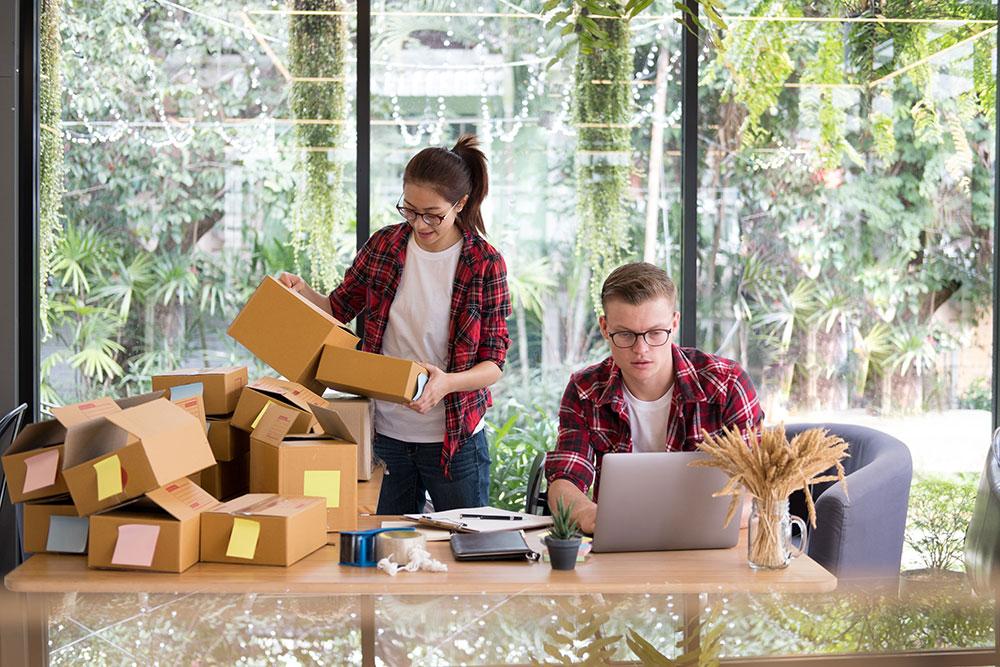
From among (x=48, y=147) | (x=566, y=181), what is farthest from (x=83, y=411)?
(x=566, y=181)

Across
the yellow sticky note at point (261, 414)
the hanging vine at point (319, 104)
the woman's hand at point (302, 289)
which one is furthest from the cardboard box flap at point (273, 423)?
the hanging vine at point (319, 104)

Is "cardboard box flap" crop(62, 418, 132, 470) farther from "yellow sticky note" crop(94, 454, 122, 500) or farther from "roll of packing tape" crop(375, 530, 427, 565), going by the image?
"roll of packing tape" crop(375, 530, 427, 565)

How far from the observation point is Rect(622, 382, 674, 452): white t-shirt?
7.41 feet

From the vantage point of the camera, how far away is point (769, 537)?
1788 mm

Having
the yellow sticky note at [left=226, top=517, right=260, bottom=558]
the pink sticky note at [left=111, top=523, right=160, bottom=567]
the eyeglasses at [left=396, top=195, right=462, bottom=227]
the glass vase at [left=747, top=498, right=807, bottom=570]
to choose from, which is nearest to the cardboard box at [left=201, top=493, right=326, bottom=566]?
the yellow sticky note at [left=226, top=517, right=260, bottom=558]

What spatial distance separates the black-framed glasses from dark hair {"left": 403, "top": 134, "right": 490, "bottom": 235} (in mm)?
729

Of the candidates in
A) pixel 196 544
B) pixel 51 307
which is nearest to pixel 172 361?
pixel 51 307

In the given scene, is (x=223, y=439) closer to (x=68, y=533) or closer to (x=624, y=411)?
(x=68, y=533)

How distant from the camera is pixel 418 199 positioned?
101 inches

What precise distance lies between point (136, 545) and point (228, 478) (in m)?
0.47

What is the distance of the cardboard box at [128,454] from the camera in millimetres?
1768

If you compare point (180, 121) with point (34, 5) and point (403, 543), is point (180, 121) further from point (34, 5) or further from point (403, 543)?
point (403, 543)

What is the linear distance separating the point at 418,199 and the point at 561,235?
1.20 metres

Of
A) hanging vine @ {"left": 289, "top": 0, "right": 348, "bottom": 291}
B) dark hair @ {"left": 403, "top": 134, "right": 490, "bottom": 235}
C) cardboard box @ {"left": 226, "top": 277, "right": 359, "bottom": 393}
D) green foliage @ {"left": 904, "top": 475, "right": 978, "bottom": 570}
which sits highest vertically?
hanging vine @ {"left": 289, "top": 0, "right": 348, "bottom": 291}
